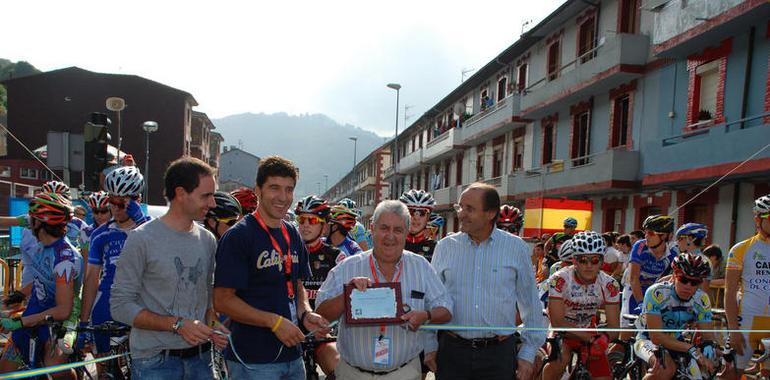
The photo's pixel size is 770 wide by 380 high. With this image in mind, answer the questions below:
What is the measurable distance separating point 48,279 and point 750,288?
6.80 m

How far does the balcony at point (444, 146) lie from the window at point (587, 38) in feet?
47.6

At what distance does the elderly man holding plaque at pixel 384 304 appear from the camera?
10.9 feet

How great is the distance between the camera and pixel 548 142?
83.1ft

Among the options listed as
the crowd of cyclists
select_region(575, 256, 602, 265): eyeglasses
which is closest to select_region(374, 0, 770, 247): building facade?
the crowd of cyclists

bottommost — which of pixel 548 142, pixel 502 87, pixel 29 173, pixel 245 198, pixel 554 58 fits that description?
pixel 29 173

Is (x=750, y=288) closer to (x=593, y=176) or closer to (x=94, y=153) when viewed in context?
(x=94, y=153)

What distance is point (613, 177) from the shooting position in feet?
58.1

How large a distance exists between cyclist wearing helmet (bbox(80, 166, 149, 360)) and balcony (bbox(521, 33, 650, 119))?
16.7 metres

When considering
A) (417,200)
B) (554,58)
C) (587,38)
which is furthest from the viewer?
(554,58)

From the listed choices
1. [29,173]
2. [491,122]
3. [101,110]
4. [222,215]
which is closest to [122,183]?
[222,215]

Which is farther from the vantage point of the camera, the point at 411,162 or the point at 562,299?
the point at 411,162

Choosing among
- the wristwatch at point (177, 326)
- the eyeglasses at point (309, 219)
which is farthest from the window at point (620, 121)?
the wristwatch at point (177, 326)

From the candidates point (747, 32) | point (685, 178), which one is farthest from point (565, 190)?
point (747, 32)

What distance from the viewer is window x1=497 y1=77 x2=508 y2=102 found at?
31250 mm
